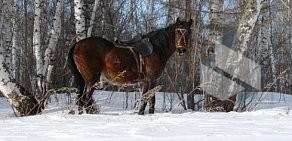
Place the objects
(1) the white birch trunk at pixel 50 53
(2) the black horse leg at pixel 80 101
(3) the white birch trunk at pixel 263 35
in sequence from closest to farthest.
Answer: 1. (2) the black horse leg at pixel 80 101
2. (1) the white birch trunk at pixel 50 53
3. (3) the white birch trunk at pixel 263 35

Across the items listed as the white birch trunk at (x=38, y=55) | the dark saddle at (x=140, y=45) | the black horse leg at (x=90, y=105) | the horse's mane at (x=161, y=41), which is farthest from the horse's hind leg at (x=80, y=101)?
the white birch trunk at (x=38, y=55)

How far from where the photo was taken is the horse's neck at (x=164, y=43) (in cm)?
885

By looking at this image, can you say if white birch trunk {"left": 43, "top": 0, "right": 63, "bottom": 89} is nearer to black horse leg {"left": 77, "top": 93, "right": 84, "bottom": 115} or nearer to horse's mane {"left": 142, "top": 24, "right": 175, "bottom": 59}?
black horse leg {"left": 77, "top": 93, "right": 84, "bottom": 115}

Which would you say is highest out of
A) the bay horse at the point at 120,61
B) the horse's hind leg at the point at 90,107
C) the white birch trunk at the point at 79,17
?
the white birch trunk at the point at 79,17

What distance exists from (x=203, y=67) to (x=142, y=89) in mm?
1544

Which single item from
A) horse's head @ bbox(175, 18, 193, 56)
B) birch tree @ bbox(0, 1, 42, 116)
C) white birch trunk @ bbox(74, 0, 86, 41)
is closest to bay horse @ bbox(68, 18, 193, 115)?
horse's head @ bbox(175, 18, 193, 56)

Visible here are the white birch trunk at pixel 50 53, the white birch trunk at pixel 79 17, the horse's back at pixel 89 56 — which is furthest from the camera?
the white birch trunk at pixel 50 53

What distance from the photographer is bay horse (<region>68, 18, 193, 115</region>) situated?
8672 millimetres

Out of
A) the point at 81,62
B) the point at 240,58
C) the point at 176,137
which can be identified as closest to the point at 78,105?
the point at 81,62

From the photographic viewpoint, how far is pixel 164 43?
891 cm

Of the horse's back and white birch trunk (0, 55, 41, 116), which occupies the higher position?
the horse's back

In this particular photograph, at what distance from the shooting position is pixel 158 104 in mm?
10555

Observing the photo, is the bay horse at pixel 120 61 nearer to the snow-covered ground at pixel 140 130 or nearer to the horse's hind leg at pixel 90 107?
the horse's hind leg at pixel 90 107

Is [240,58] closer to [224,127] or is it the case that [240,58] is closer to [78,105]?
[78,105]
